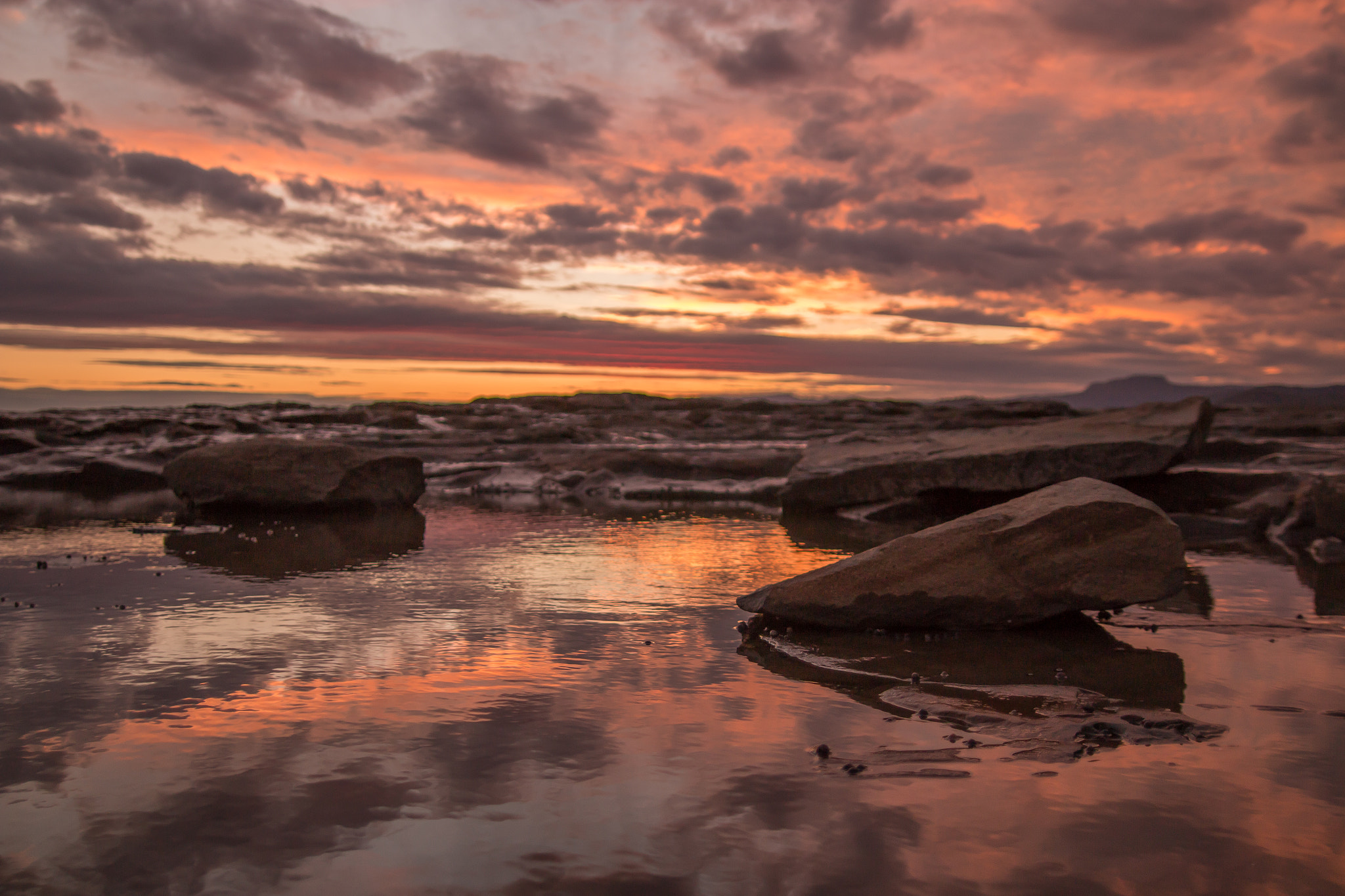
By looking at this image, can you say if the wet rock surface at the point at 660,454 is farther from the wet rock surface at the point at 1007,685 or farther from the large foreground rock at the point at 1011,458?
the wet rock surface at the point at 1007,685

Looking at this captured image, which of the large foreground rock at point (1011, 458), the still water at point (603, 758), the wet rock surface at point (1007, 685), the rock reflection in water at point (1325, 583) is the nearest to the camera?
the still water at point (603, 758)

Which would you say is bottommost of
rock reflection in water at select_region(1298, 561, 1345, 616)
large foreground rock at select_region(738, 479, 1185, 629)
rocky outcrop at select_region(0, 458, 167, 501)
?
rocky outcrop at select_region(0, 458, 167, 501)

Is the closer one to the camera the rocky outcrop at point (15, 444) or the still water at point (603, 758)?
the still water at point (603, 758)

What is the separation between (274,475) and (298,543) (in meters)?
2.07

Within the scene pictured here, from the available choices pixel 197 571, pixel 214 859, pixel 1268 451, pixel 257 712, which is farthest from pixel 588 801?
pixel 1268 451

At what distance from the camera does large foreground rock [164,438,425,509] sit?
9.32m

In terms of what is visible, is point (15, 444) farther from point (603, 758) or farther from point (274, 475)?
point (603, 758)

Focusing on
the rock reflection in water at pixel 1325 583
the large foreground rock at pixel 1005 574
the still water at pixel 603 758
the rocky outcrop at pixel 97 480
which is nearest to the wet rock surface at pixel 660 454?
the rocky outcrop at pixel 97 480

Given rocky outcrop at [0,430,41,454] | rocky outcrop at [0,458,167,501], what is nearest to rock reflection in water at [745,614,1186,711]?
rocky outcrop at [0,458,167,501]

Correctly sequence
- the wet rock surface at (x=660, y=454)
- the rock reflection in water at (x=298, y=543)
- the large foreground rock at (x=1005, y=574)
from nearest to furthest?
1. the large foreground rock at (x=1005, y=574)
2. the rock reflection in water at (x=298, y=543)
3. the wet rock surface at (x=660, y=454)

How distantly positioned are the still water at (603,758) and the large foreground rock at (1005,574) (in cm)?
18

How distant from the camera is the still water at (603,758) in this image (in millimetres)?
2275

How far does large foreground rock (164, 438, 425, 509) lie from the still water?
3.88 metres

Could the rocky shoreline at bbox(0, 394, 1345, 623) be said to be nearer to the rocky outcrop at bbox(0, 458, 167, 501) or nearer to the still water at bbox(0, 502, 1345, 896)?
the rocky outcrop at bbox(0, 458, 167, 501)
